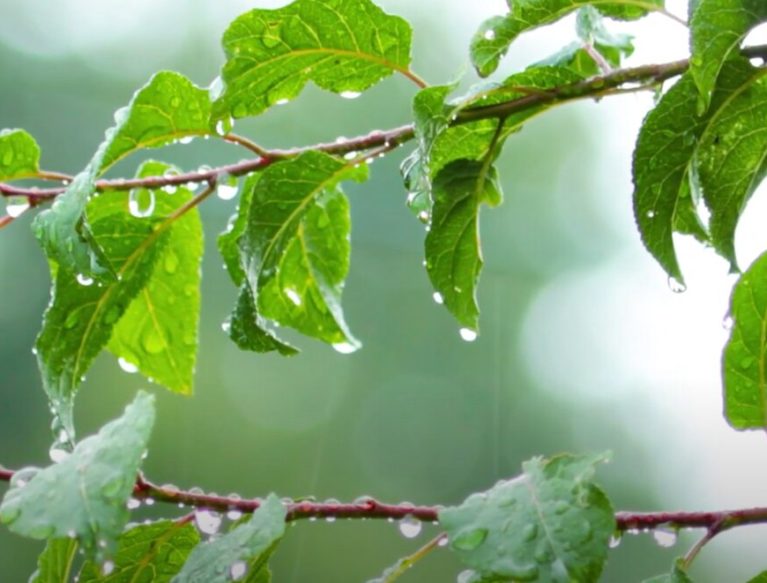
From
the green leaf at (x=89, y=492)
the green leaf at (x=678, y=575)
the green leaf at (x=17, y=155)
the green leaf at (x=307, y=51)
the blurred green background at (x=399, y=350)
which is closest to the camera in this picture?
the green leaf at (x=89, y=492)

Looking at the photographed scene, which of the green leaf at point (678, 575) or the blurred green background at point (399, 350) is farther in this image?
the blurred green background at point (399, 350)

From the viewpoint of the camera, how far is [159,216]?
2.66 ft

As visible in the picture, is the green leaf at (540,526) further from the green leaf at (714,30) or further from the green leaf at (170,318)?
the green leaf at (170,318)

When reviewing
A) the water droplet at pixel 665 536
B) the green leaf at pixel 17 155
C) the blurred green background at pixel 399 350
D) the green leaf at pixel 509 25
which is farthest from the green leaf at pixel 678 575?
the blurred green background at pixel 399 350

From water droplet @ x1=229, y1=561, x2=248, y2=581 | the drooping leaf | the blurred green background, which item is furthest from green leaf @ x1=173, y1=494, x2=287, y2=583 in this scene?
the blurred green background

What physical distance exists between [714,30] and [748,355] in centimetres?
21

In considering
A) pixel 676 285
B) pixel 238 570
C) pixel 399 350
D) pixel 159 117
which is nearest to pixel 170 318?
pixel 159 117

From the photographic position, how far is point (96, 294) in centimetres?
77

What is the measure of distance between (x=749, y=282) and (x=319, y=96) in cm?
523

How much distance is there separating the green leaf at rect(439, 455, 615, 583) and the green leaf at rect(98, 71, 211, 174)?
1.17ft

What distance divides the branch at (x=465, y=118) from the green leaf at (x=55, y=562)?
26cm

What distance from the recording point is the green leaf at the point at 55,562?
0.70 m

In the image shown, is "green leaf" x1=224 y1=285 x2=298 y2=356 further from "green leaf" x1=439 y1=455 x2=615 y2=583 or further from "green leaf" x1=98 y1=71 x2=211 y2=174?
"green leaf" x1=439 y1=455 x2=615 y2=583

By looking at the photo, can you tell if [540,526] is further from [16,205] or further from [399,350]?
[399,350]
